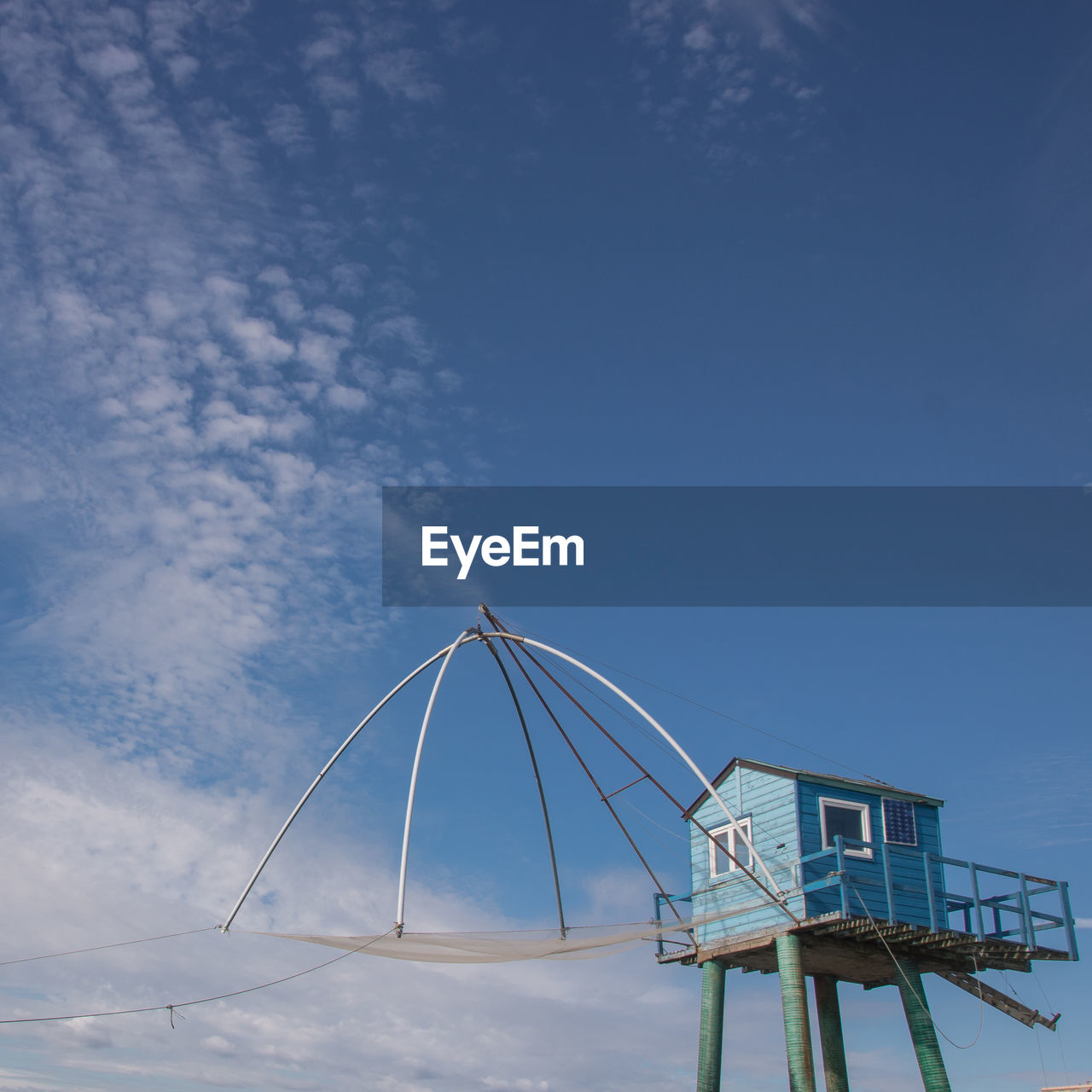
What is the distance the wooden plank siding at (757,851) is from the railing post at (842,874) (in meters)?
0.94

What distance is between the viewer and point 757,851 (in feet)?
83.9

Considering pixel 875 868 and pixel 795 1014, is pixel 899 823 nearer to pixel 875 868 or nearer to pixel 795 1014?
pixel 875 868

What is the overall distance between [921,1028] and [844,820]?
4.86 m

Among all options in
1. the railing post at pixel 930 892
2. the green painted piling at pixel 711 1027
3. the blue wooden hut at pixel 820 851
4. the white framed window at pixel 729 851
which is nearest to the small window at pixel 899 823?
the blue wooden hut at pixel 820 851

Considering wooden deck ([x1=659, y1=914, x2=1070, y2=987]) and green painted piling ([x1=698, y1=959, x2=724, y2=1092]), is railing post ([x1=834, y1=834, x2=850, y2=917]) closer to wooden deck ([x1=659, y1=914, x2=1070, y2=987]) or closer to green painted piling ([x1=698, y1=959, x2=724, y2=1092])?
wooden deck ([x1=659, y1=914, x2=1070, y2=987])

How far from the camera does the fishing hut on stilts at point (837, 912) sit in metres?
23.8

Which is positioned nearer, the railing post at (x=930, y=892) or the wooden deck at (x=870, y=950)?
the wooden deck at (x=870, y=950)

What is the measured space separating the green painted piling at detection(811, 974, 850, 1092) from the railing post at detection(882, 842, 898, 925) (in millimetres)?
4356

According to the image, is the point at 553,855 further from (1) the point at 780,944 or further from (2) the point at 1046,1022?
(2) the point at 1046,1022

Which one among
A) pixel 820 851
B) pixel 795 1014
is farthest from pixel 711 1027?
pixel 820 851

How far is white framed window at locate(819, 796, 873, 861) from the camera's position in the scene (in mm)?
25211

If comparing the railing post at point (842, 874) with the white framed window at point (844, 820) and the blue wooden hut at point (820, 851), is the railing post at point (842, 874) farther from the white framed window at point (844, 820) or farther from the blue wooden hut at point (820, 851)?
the white framed window at point (844, 820)

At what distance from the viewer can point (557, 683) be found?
2341 centimetres

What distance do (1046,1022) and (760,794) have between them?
816cm
